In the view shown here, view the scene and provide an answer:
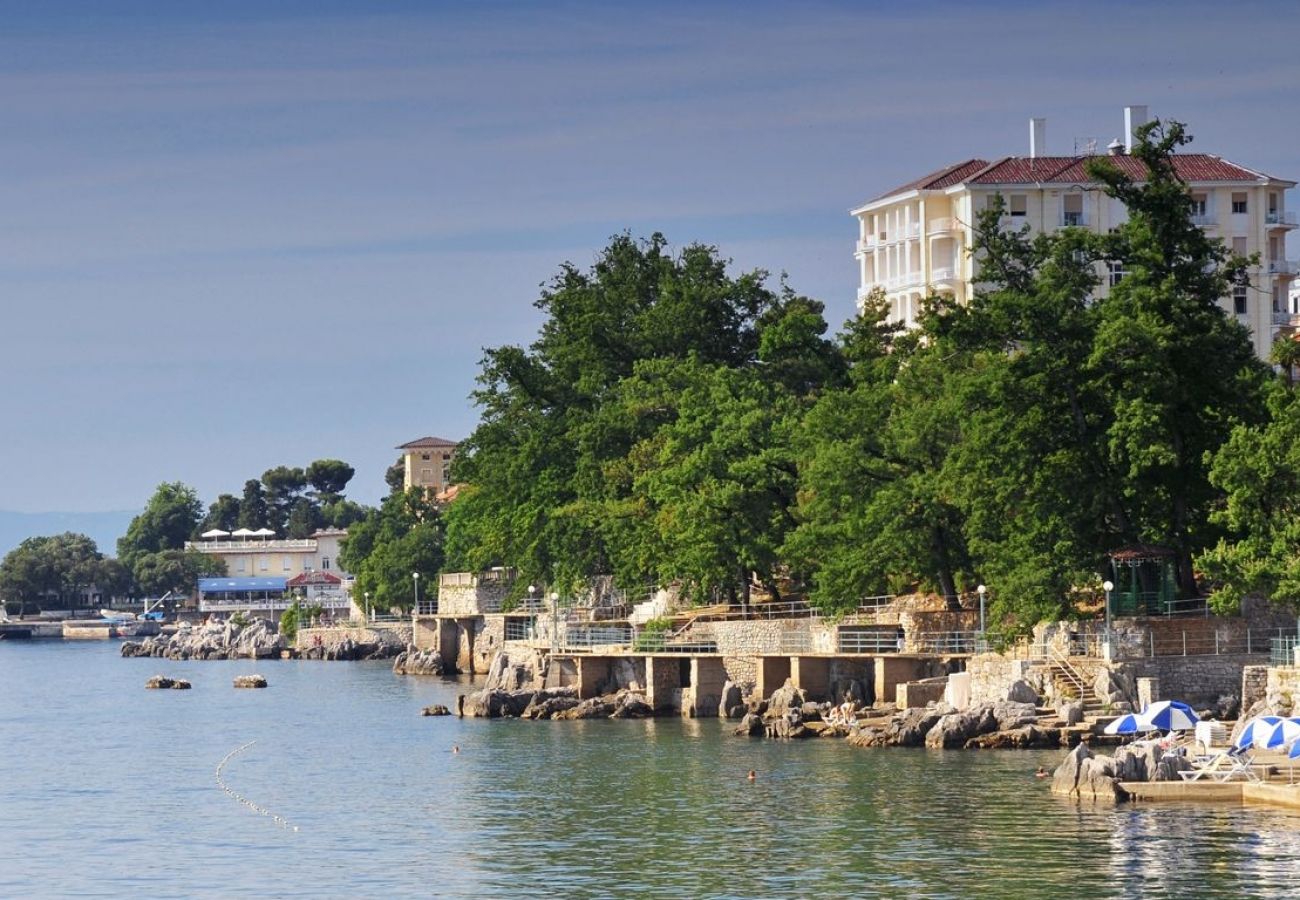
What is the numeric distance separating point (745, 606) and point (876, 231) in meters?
46.3

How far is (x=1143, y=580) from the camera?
7038cm

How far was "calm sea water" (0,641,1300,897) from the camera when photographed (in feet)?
153

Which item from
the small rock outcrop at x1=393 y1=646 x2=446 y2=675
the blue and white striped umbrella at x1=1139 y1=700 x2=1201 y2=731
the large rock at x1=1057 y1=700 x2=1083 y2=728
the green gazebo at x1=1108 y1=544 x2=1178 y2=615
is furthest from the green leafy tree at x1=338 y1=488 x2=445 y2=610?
the blue and white striped umbrella at x1=1139 y1=700 x2=1201 y2=731

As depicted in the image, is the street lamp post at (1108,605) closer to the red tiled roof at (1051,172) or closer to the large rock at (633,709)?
the large rock at (633,709)

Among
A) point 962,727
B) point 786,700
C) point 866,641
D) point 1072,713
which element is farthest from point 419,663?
point 1072,713

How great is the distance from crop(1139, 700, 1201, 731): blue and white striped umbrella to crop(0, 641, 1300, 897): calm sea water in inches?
126

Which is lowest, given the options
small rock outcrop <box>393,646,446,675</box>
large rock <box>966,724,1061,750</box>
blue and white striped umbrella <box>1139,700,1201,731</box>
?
large rock <box>966,724,1061,750</box>

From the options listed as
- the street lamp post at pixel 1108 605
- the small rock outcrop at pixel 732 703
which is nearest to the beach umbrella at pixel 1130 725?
the street lamp post at pixel 1108 605

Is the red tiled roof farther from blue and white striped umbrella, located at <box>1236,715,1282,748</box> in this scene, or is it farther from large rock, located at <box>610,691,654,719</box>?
blue and white striped umbrella, located at <box>1236,715,1282,748</box>

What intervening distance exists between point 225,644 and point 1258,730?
12709cm

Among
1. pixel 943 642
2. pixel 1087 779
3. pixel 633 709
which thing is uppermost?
pixel 943 642

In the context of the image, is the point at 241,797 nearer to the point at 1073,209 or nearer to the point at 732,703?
the point at 732,703

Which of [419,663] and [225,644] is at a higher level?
[225,644]

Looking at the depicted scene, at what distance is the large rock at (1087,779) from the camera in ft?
177
